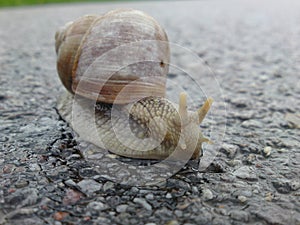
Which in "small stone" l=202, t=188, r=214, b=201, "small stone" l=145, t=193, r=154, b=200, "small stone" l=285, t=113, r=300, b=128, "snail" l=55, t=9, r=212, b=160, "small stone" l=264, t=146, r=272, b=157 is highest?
"snail" l=55, t=9, r=212, b=160

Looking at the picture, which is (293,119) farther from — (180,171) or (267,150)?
(180,171)

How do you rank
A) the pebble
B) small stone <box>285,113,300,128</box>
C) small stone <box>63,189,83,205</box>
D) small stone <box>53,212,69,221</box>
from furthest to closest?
small stone <box>285,113,300,128</box> → the pebble → small stone <box>63,189,83,205</box> → small stone <box>53,212,69,221</box>

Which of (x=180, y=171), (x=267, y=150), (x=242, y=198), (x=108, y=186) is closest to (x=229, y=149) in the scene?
(x=267, y=150)

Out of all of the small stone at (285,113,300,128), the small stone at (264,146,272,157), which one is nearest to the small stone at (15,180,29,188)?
the small stone at (264,146,272,157)

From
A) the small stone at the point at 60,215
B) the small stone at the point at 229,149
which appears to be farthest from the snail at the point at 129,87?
the small stone at the point at 60,215

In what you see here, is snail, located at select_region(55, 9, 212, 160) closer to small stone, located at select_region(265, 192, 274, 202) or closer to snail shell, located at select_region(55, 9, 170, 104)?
snail shell, located at select_region(55, 9, 170, 104)

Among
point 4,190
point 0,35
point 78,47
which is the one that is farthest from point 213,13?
point 4,190

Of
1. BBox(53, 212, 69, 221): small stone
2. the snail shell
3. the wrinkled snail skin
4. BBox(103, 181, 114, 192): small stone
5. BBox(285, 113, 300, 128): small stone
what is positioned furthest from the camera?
BBox(285, 113, 300, 128): small stone
